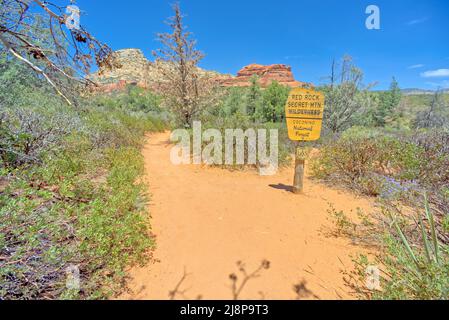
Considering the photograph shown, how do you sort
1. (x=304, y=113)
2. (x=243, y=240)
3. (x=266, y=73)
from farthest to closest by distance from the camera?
1. (x=266, y=73)
2. (x=304, y=113)
3. (x=243, y=240)

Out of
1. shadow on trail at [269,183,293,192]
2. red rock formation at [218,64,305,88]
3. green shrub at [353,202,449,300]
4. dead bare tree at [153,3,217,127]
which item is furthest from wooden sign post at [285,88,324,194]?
red rock formation at [218,64,305,88]

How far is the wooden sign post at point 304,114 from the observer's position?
3938mm

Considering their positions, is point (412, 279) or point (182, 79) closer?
point (412, 279)

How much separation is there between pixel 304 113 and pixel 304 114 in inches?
0.8

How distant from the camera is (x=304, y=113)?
4047mm

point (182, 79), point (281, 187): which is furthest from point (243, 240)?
point (182, 79)

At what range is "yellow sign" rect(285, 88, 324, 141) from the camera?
12.9 ft

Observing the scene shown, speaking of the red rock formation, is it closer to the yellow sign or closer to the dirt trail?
the yellow sign

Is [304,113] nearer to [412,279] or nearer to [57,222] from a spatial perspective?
[412,279]
